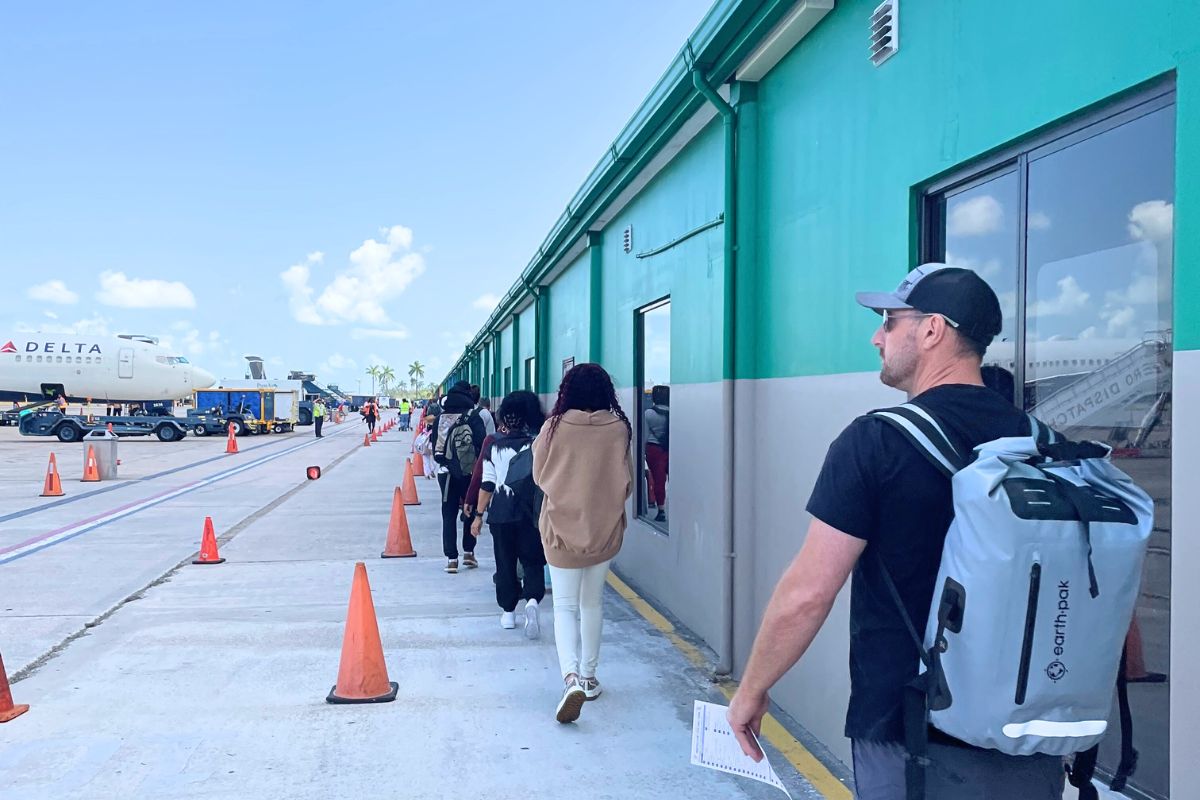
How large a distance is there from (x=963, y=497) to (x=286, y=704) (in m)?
4.35

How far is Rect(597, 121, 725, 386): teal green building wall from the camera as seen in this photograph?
6.16 meters

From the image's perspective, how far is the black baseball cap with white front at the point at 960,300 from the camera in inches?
80.6

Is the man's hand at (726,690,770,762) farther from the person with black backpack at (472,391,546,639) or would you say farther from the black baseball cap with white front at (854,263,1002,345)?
the person with black backpack at (472,391,546,639)

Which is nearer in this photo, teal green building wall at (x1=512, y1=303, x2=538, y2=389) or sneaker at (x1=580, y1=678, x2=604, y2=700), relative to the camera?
sneaker at (x1=580, y1=678, x2=604, y2=700)

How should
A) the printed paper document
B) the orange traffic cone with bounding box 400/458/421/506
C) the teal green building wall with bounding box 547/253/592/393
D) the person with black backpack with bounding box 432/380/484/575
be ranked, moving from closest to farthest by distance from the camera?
the printed paper document < the person with black backpack with bounding box 432/380/484/575 < the teal green building wall with bounding box 547/253/592/393 < the orange traffic cone with bounding box 400/458/421/506

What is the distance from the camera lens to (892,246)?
158 inches

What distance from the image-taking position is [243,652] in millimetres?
6094

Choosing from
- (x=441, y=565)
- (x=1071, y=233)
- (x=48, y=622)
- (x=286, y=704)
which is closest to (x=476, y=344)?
(x=441, y=565)

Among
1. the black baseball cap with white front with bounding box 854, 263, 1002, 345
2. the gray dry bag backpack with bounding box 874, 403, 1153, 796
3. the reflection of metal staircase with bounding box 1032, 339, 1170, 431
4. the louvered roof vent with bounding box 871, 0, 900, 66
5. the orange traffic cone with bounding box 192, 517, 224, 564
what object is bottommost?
the orange traffic cone with bounding box 192, 517, 224, 564

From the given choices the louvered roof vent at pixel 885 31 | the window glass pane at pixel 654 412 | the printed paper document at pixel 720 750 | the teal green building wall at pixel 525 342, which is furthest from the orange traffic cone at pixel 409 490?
the printed paper document at pixel 720 750

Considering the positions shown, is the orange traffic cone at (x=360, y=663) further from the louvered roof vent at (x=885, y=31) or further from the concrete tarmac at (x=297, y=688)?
the louvered roof vent at (x=885, y=31)

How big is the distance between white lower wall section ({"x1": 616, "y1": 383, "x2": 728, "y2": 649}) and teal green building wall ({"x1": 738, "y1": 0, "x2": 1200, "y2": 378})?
80 cm

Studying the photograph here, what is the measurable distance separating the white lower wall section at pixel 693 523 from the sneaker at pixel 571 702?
1402 mm

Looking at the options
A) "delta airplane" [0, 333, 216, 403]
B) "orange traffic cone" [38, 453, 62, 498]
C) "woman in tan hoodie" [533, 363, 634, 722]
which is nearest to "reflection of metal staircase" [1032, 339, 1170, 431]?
"woman in tan hoodie" [533, 363, 634, 722]
